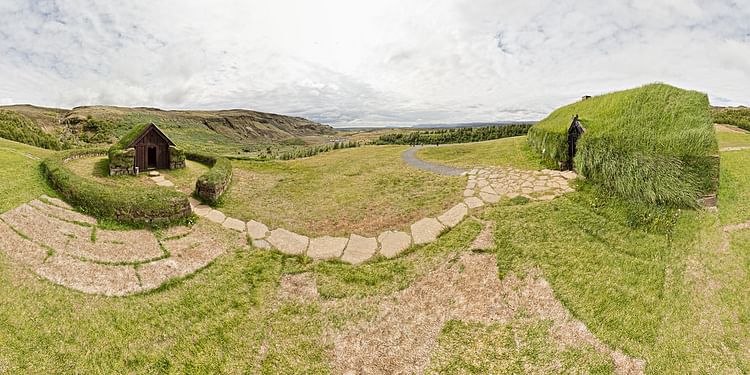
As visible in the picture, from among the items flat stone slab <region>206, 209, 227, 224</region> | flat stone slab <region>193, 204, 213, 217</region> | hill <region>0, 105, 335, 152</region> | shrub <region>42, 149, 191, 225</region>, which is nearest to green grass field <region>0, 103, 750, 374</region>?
shrub <region>42, 149, 191, 225</region>

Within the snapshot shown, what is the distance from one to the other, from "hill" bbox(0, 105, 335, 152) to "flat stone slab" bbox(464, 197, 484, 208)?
30639 millimetres

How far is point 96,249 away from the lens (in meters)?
6.20

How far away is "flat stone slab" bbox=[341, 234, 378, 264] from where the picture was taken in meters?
6.90

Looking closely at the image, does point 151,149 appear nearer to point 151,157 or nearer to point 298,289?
point 151,157

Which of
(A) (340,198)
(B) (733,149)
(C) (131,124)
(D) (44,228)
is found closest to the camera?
(D) (44,228)

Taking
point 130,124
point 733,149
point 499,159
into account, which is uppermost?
point 130,124

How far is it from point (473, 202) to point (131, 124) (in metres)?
101

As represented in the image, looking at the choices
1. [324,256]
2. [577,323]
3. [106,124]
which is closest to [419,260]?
[324,256]

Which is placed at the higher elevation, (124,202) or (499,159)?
(499,159)

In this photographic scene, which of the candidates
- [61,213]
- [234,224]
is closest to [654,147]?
[234,224]

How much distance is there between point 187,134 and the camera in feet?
303

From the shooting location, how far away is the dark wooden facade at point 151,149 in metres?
12.3

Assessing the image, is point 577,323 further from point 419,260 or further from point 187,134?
point 187,134

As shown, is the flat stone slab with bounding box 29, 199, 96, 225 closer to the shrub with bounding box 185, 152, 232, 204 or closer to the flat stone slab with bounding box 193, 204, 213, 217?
the flat stone slab with bounding box 193, 204, 213, 217
